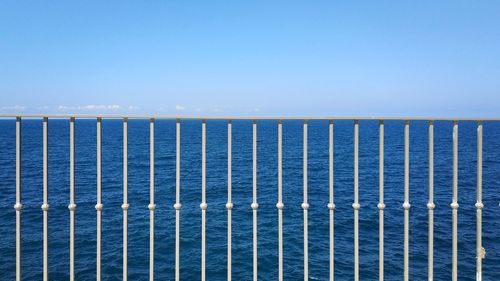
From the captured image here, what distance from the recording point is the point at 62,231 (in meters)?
15.0

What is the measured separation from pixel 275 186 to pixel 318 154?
17.8 m

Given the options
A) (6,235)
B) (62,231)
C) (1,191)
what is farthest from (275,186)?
(1,191)

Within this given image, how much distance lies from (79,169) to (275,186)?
55.5 feet

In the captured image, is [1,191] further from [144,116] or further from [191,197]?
[144,116]

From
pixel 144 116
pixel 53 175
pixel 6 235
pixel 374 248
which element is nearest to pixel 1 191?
pixel 53 175

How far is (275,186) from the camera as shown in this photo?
78.5 ft

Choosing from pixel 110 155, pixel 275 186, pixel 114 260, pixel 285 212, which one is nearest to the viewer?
pixel 114 260

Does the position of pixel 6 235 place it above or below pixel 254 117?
below

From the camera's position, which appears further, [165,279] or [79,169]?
[79,169]

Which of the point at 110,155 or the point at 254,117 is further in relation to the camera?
the point at 110,155

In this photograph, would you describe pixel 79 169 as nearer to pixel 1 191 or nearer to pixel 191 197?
pixel 1 191

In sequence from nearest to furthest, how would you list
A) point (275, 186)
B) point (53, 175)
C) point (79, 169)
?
point (275, 186) → point (53, 175) → point (79, 169)

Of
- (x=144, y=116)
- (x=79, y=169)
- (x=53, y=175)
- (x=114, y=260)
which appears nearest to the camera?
(x=144, y=116)

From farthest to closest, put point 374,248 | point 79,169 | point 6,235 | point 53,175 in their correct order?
point 79,169 < point 53,175 < point 6,235 < point 374,248
